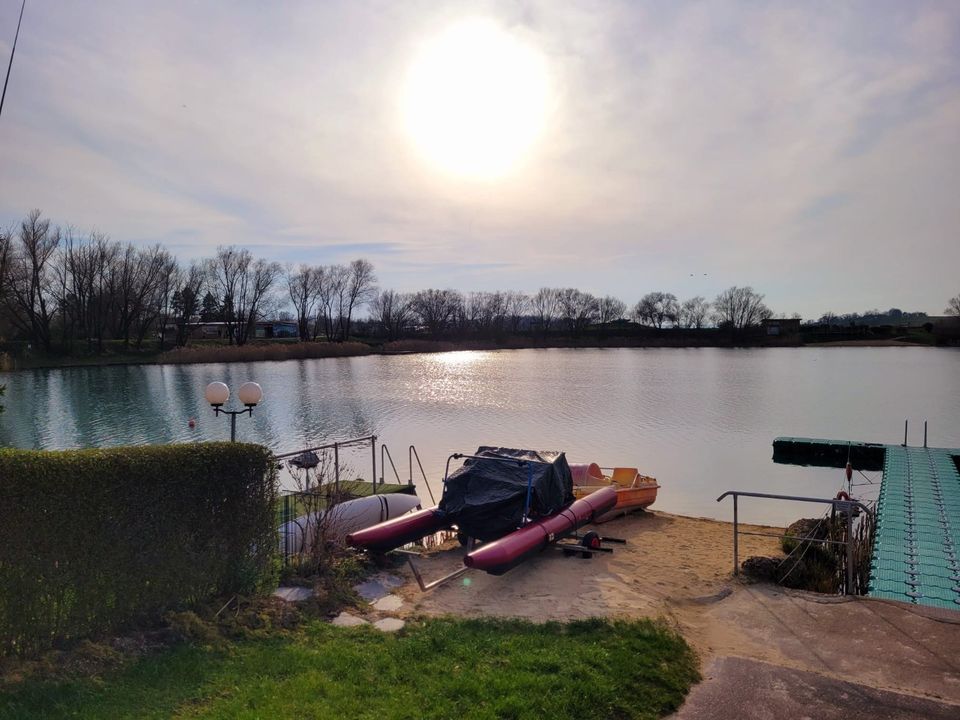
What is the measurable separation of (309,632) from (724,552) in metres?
7.36

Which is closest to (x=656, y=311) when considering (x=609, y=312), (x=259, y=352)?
(x=609, y=312)

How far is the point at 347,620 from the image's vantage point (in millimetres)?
6199

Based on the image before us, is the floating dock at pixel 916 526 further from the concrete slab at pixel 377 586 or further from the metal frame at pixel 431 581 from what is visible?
the concrete slab at pixel 377 586

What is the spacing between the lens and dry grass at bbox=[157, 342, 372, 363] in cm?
6081

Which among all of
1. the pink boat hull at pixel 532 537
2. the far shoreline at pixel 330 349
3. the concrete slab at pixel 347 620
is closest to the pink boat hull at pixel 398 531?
the pink boat hull at pixel 532 537

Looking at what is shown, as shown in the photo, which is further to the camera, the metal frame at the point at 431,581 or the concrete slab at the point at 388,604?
the metal frame at the point at 431,581

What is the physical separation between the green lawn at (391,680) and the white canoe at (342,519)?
1817mm

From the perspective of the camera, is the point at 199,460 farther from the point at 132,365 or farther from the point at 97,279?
the point at 97,279

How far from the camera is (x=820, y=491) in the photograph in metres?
17.9

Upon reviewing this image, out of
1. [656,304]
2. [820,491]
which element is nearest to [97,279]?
[820,491]

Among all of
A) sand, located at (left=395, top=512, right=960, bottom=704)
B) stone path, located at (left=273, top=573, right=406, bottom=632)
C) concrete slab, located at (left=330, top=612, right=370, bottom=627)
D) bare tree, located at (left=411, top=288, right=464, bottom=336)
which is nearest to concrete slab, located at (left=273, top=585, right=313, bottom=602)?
stone path, located at (left=273, top=573, right=406, bottom=632)

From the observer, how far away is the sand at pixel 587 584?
6.94m

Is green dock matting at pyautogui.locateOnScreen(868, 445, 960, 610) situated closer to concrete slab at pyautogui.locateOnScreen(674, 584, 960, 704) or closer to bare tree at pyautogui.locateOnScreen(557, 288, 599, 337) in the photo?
concrete slab at pyautogui.locateOnScreen(674, 584, 960, 704)

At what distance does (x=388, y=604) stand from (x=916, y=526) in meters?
9.26
